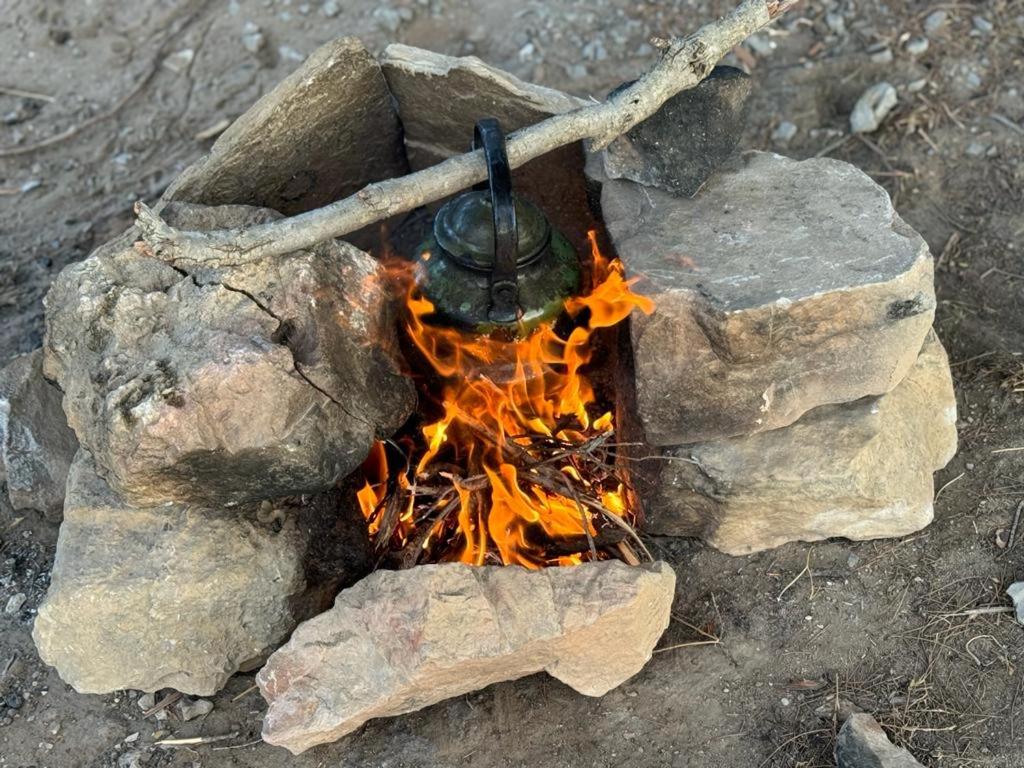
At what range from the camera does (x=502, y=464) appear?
10.4 ft

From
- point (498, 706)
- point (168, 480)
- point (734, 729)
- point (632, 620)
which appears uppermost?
point (168, 480)

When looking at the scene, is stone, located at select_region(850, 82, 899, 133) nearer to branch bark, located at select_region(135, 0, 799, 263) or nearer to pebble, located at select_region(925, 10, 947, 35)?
pebble, located at select_region(925, 10, 947, 35)

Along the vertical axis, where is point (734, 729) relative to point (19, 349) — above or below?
below

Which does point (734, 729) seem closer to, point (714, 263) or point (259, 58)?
point (714, 263)

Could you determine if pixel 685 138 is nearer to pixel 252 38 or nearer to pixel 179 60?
pixel 252 38

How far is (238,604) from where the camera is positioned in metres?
2.92

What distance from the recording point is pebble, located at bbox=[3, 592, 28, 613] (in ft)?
10.7

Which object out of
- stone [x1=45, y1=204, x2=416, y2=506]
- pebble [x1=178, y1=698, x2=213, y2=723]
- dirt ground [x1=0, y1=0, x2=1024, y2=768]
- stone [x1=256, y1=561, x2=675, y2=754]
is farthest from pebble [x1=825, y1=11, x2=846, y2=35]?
pebble [x1=178, y1=698, x2=213, y2=723]

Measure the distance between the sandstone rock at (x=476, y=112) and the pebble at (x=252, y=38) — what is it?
181 cm

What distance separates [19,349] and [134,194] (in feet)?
3.47

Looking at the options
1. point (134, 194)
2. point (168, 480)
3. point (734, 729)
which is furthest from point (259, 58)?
point (734, 729)

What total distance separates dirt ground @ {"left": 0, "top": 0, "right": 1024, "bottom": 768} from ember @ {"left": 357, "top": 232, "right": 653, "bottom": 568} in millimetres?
352

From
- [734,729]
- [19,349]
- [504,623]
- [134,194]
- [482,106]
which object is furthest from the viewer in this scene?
[134,194]

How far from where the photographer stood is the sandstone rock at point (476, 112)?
11.4ft
